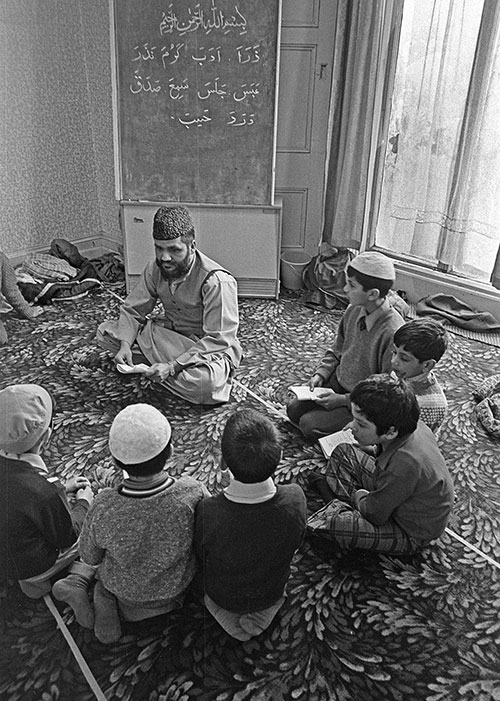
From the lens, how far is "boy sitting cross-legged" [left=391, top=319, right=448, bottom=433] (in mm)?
1841

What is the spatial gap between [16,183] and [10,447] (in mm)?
1113

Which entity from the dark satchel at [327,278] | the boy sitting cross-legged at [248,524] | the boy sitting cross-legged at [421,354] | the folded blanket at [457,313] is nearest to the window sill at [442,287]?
the folded blanket at [457,313]

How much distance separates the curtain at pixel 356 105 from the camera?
3051mm

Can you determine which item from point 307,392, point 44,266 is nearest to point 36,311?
point 44,266

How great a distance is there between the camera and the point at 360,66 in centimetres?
309

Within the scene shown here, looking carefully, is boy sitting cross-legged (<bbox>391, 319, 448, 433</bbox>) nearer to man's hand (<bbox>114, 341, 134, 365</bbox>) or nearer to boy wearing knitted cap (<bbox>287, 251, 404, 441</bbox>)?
boy wearing knitted cap (<bbox>287, 251, 404, 441</bbox>)

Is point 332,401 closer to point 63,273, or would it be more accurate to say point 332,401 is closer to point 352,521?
point 352,521

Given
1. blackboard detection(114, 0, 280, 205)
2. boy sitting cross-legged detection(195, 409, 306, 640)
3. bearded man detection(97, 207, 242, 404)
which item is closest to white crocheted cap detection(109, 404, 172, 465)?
boy sitting cross-legged detection(195, 409, 306, 640)

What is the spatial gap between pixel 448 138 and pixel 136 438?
2.51 metres

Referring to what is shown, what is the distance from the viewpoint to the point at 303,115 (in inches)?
133

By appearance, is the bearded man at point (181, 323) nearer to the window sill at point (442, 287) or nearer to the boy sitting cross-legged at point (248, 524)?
the boy sitting cross-legged at point (248, 524)

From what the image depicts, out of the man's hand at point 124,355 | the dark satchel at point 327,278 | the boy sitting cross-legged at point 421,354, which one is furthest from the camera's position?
the dark satchel at point 327,278

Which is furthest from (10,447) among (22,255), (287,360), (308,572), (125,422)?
(22,255)

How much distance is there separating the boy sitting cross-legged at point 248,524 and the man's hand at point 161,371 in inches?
41.7
